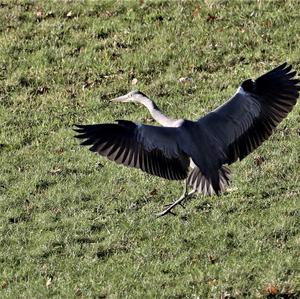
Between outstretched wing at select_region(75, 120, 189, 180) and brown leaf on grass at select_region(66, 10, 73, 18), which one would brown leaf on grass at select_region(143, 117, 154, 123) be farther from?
brown leaf on grass at select_region(66, 10, 73, 18)

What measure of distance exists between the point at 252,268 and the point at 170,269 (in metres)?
0.74

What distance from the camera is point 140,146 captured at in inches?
386

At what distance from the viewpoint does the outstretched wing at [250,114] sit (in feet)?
33.3

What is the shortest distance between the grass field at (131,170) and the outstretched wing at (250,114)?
2.40 ft

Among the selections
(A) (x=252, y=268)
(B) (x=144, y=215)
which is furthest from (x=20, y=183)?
(A) (x=252, y=268)

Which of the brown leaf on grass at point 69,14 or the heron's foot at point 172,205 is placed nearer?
the heron's foot at point 172,205

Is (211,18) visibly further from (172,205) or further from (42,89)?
(172,205)

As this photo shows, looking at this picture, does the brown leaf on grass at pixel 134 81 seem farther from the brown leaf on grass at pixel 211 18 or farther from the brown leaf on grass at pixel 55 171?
the brown leaf on grass at pixel 55 171

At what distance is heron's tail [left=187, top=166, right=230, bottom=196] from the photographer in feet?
32.5

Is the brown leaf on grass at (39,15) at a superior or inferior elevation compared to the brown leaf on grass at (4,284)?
superior

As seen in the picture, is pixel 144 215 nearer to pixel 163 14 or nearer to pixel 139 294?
pixel 139 294

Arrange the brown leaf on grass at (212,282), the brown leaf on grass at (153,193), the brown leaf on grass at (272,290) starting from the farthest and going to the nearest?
the brown leaf on grass at (153,193) < the brown leaf on grass at (212,282) < the brown leaf on grass at (272,290)

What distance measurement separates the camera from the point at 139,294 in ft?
30.0

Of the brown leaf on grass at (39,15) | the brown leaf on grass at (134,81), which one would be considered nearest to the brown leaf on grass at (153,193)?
the brown leaf on grass at (134,81)
